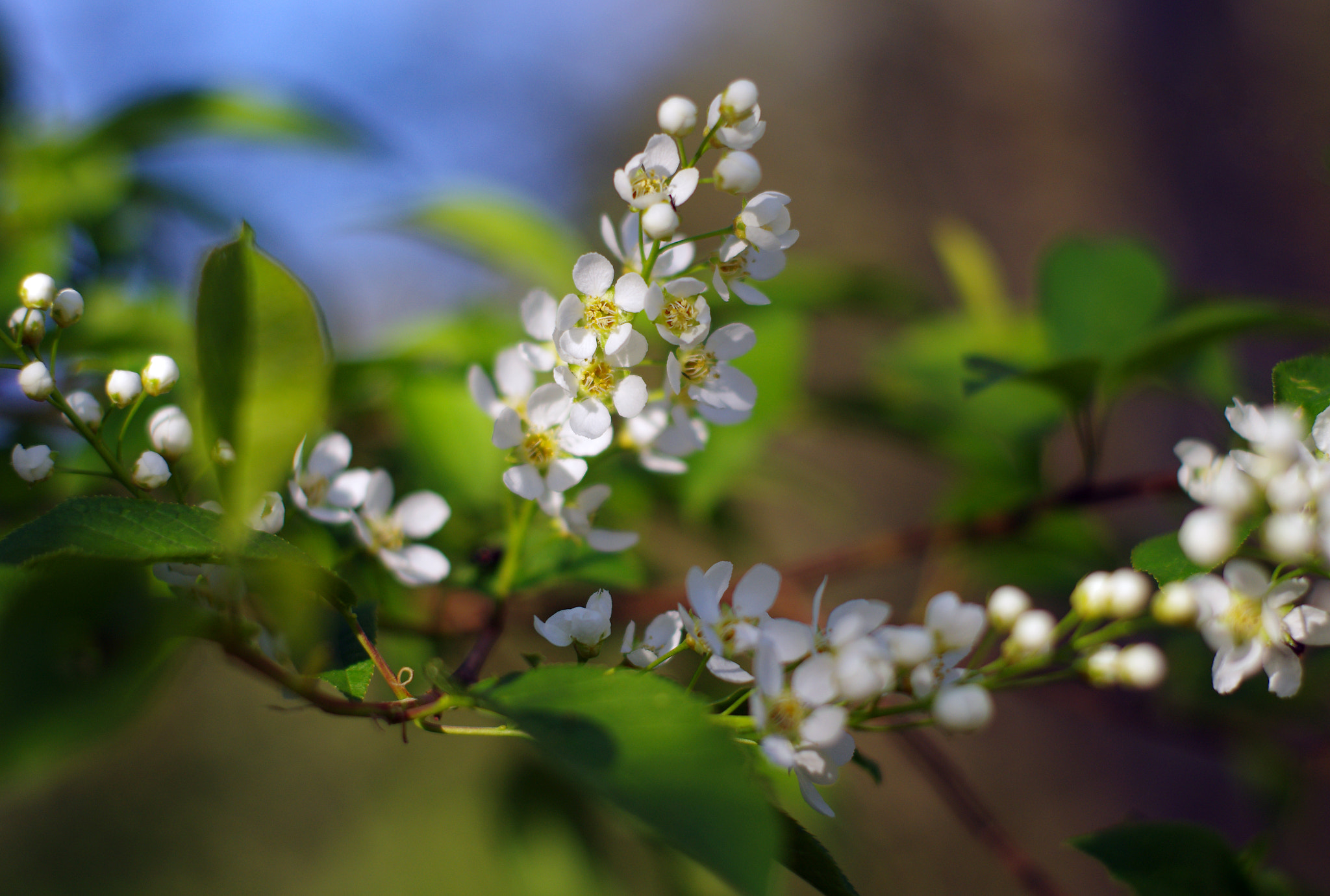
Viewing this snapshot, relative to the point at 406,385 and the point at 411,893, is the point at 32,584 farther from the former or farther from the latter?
the point at 411,893

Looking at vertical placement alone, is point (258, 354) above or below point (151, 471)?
above

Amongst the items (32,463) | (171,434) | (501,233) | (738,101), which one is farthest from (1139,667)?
(501,233)

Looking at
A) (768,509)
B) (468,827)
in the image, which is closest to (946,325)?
(768,509)

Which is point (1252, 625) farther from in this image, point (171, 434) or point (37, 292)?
point (37, 292)

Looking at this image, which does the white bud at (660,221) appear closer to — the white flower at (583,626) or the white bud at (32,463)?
the white flower at (583,626)

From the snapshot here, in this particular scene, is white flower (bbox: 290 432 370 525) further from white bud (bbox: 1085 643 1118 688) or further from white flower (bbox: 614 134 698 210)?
white bud (bbox: 1085 643 1118 688)
